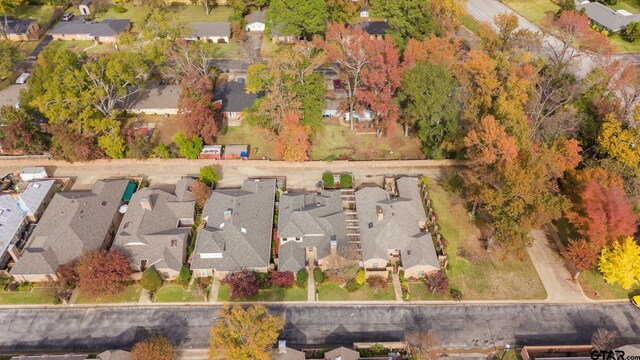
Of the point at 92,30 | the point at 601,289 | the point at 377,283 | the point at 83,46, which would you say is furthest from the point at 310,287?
the point at 92,30

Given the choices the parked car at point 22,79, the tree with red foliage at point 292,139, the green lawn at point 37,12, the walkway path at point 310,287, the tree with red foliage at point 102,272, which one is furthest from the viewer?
the green lawn at point 37,12

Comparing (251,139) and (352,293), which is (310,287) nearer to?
(352,293)

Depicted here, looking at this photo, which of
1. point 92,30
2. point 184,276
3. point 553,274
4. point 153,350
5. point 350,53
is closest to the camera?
point 153,350

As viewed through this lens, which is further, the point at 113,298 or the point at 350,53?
the point at 350,53

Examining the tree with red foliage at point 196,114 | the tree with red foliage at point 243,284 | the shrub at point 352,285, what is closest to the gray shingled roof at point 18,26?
the tree with red foliage at point 196,114

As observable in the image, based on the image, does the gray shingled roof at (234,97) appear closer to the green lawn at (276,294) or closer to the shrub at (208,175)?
the shrub at (208,175)
